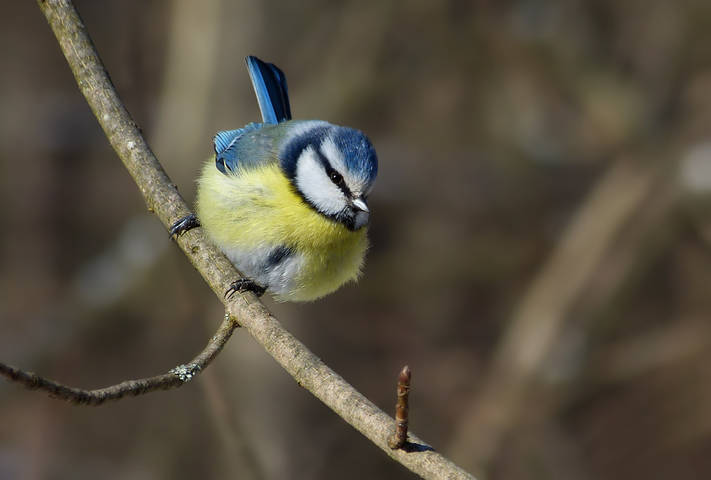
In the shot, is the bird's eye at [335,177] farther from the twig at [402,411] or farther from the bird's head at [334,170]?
the twig at [402,411]

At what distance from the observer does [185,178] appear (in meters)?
4.76

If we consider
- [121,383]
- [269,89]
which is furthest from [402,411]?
[269,89]

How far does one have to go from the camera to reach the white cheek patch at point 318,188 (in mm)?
2658

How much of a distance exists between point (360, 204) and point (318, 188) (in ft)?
0.52

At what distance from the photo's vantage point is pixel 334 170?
2.62 metres

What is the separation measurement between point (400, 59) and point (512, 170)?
3.97 ft

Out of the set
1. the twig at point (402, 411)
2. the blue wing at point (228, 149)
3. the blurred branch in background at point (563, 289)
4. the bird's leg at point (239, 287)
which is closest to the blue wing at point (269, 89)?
the blue wing at point (228, 149)

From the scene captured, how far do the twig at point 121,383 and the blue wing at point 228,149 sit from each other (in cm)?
88

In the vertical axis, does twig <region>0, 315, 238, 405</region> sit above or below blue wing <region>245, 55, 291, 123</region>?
below

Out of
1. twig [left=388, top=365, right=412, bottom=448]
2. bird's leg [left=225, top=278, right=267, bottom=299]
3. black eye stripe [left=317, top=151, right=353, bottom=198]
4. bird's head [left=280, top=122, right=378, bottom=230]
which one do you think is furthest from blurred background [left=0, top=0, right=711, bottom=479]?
twig [left=388, top=365, right=412, bottom=448]

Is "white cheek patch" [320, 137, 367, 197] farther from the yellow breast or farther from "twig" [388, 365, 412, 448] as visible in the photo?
"twig" [388, 365, 412, 448]

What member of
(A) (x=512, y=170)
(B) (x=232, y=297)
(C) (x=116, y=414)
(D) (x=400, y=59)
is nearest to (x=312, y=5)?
(D) (x=400, y=59)

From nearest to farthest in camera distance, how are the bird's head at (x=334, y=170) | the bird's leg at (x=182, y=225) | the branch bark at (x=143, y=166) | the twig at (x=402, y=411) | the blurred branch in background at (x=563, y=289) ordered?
1. the twig at (x=402, y=411)
2. the branch bark at (x=143, y=166)
3. the bird's leg at (x=182, y=225)
4. the bird's head at (x=334, y=170)
5. the blurred branch in background at (x=563, y=289)

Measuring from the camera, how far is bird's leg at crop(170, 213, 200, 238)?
2354 mm
